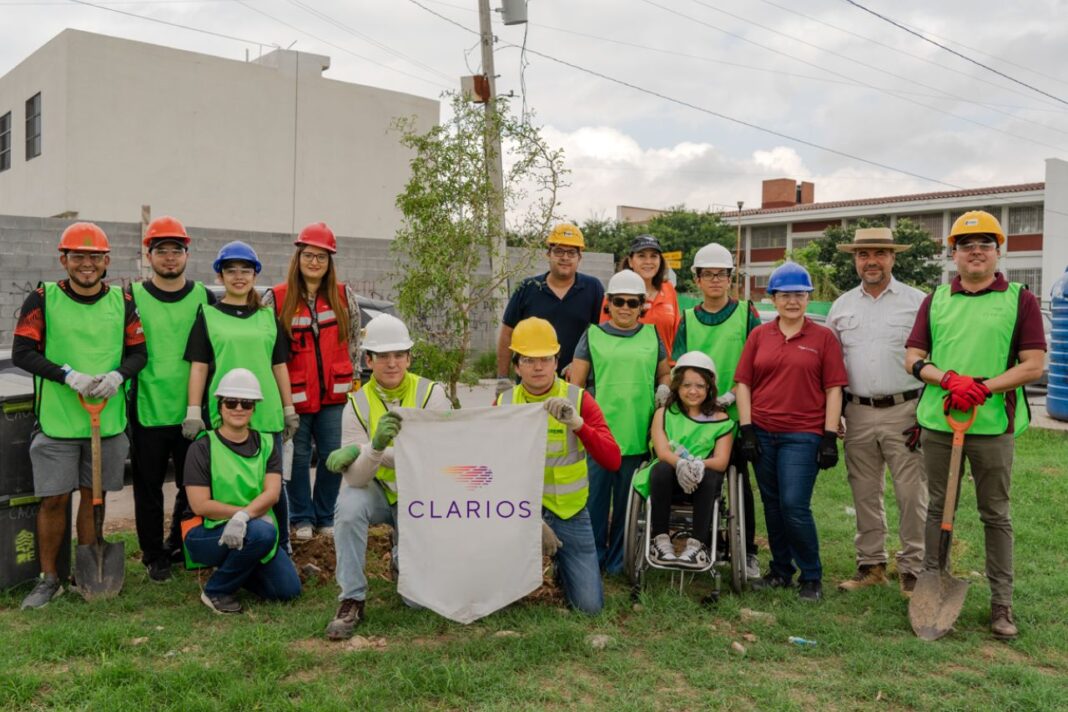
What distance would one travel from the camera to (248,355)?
208 inches

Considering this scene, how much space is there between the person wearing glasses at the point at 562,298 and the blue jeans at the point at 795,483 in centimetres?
135

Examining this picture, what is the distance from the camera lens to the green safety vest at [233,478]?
16.4 ft

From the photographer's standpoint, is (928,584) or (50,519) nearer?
(928,584)

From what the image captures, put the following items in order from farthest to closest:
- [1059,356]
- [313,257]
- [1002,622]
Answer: [1059,356]
[313,257]
[1002,622]

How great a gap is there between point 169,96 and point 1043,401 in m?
20.5

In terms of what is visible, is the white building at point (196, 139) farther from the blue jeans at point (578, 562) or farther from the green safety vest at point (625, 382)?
the blue jeans at point (578, 562)

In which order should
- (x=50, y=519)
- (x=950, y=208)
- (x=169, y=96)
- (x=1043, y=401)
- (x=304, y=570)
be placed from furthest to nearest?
(x=950, y=208) < (x=169, y=96) < (x=1043, y=401) < (x=304, y=570) < (x=50, y=519)

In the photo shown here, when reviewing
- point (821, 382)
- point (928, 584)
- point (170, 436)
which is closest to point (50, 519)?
point (170, 436)

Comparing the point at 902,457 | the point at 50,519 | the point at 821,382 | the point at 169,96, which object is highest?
the point at 169,96

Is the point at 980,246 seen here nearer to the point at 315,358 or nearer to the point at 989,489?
the point at 989,489

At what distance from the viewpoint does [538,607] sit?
5.00m

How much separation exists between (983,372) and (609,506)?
224 centimetres

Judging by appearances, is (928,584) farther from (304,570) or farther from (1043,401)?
(1043,401)

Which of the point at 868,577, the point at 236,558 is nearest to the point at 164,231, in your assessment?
the point at 236,558
